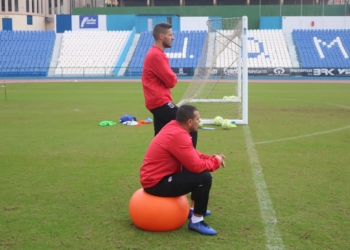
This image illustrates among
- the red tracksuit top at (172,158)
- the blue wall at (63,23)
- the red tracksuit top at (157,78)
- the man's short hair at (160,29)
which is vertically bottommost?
the red tracksuit top at (172,158)

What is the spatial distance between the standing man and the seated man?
111cm

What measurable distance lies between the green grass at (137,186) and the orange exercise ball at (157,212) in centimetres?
10

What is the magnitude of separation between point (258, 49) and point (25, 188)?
43.7 m

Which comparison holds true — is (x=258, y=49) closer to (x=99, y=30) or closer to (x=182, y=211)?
(x=99, y=30)

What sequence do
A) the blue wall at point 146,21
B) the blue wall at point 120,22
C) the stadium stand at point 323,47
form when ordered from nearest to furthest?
the stadium stand at point 323,47, the blue wall at point 146,21, the blue wall at point 120,22

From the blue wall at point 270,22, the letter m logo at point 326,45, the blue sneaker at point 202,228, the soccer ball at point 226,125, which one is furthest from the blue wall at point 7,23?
the blue sneaker at point 202,228

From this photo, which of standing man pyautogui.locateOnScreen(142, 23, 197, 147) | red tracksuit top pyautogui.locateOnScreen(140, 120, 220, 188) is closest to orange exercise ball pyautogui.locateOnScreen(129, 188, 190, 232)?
red tracksuit top pyautogui.locateOnScreen(140, 120, 220, 188)

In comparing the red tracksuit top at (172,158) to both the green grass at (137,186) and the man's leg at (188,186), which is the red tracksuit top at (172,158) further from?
the green grass at (137,186)

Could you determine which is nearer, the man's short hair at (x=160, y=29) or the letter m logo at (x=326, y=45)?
the man's short hair at (x=160, y=29)

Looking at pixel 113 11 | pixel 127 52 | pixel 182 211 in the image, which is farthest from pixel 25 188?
pixel 113 11

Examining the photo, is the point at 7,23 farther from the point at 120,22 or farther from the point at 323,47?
the point at 323,47

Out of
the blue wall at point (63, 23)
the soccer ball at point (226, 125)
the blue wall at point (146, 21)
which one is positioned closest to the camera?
the soccer ball at point (226, 125)

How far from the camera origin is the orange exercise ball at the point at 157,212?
5.43 metres

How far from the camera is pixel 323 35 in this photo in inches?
2016
